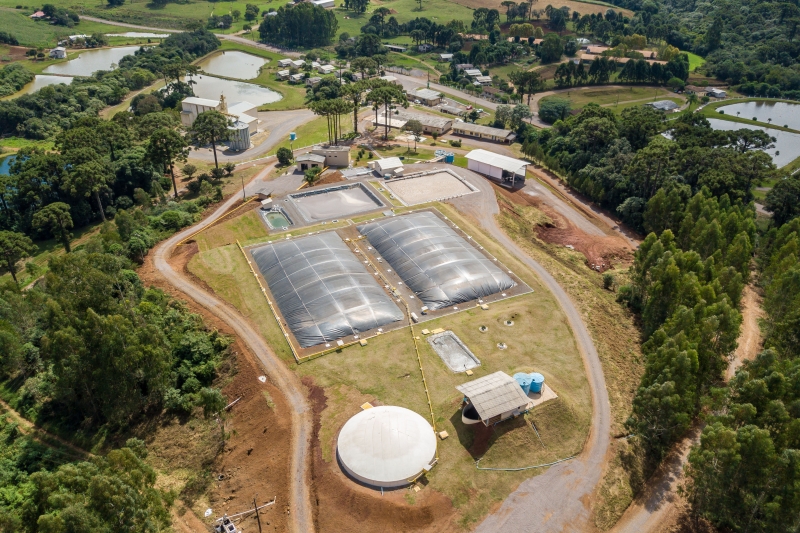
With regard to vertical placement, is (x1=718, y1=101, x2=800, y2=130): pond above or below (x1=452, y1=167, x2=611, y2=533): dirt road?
above

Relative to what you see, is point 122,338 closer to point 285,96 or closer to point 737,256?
point 737,256

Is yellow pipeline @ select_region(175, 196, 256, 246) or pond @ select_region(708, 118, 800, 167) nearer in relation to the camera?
yellow pipeline @ select_region(175, 196, 256, 246)

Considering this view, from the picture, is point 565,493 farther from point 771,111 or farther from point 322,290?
point 771,111

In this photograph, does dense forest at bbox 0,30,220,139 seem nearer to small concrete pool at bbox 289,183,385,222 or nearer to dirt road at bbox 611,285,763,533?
small concrete pool at bbox 289,183,385,222

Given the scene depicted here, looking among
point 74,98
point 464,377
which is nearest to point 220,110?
point 74,98

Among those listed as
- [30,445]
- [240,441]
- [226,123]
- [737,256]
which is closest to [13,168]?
[226,123]

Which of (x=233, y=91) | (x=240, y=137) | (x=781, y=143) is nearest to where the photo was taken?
(x=240, y=137)

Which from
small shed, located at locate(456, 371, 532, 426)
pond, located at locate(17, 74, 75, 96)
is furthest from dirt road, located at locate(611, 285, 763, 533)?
pond, located at locate(17, 74, 75, 96)
